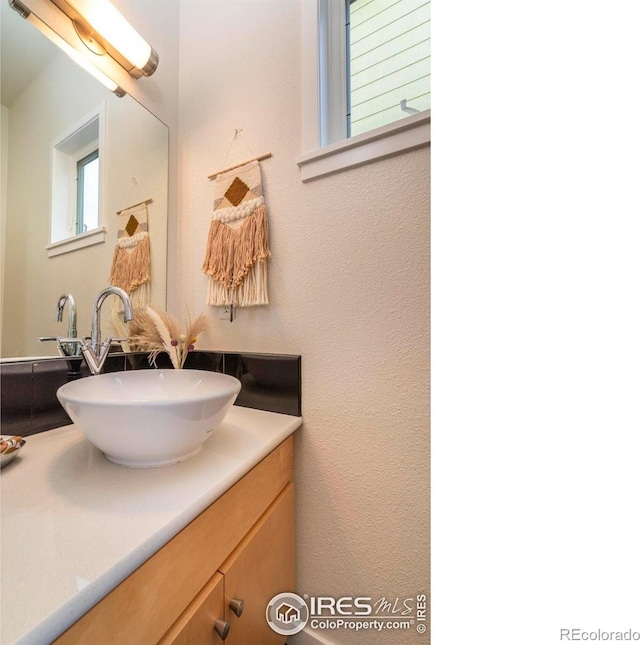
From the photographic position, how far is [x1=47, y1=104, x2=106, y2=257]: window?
0.76m

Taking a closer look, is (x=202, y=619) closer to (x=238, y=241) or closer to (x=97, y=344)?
(x=97, y=344)

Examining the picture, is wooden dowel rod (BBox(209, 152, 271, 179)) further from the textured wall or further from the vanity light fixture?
the vanity light fixture

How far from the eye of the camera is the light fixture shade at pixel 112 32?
0.79m

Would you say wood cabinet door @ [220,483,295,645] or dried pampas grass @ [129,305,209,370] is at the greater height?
dried pampas grass @ [129,305,209,370]

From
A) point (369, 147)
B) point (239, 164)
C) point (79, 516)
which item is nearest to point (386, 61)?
point (369, 147)

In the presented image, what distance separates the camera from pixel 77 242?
81 centimetres

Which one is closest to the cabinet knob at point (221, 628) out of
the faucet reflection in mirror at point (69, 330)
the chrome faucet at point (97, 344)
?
the chrome faucet at point (97, 344)

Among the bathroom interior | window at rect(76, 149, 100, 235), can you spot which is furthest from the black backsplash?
window at rect(76, 149, 100, 235)

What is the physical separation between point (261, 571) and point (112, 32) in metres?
1.60

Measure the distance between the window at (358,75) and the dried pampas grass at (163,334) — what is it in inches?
24.9

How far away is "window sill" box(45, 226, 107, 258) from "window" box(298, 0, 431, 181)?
682mm
